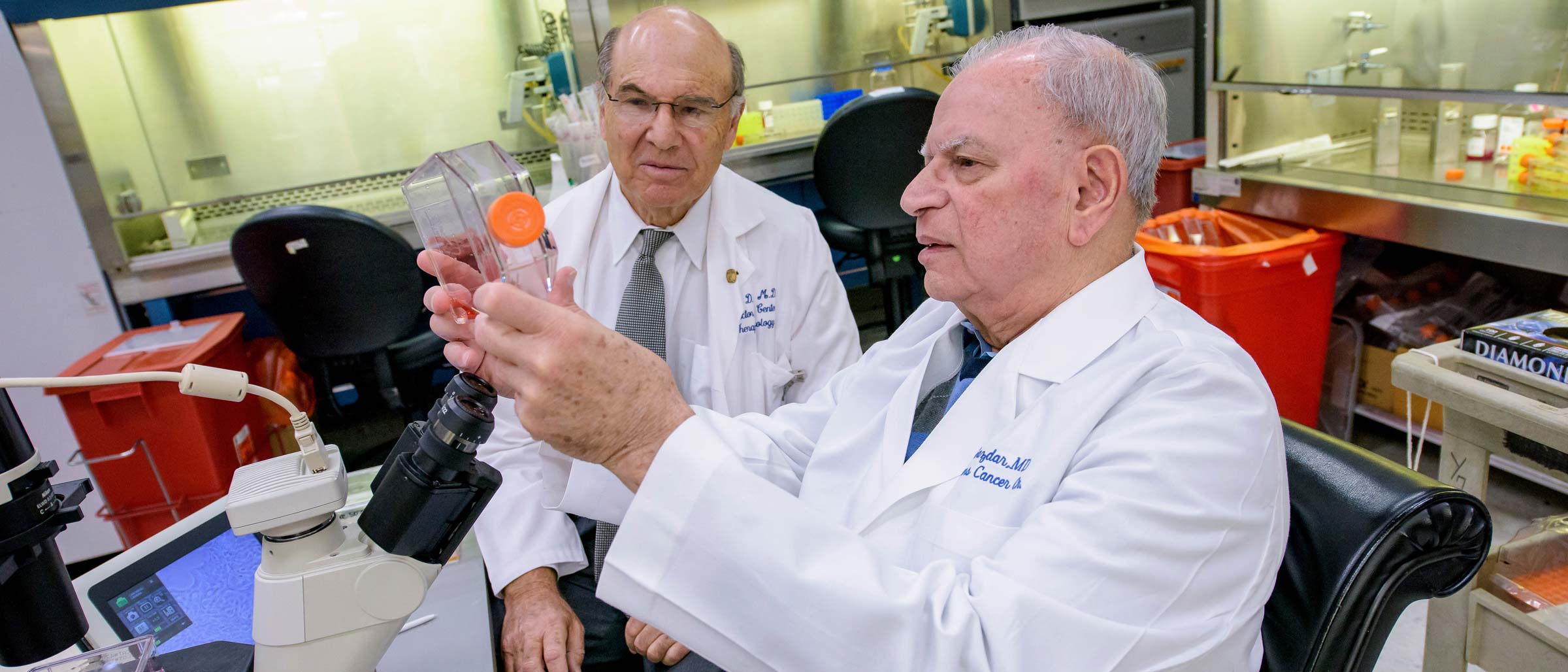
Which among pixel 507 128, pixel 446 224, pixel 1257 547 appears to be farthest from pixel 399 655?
pixel 507 128

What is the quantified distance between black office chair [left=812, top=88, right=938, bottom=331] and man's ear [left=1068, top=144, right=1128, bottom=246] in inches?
70.8

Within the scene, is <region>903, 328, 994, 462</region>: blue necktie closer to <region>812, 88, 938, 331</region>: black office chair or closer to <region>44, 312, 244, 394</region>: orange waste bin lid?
<region>812, 88, 938, 331</region>: black office chair

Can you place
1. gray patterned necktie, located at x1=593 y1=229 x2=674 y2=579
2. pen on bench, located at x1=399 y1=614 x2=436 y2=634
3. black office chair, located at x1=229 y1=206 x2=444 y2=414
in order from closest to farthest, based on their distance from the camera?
1. pen on bench, located at x1=399 y1=614 x2=436 y2=634
2. gray patterned necktie, located at x1=593 y1=229 x2=674 y2=579
3. black office chair, located at x1=229 y1=206 x2=444 y2=414

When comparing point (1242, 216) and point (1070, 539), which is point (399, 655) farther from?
point (1242, 216)

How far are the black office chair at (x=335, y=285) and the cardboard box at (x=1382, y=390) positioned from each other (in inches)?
109

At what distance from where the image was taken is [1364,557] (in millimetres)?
831

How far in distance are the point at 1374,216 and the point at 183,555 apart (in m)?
2.82

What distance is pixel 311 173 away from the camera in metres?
3.70

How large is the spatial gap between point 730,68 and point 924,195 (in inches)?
29.1

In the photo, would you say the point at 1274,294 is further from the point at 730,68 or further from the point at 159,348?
the point at 159,348

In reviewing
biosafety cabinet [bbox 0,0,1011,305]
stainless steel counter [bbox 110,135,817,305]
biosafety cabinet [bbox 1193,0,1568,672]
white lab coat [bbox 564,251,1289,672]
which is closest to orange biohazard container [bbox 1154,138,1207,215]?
biosafety cabinet [bbox 1193,0,1568,672]

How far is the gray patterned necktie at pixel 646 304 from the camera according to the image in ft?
5.46

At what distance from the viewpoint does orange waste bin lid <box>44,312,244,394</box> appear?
241cm

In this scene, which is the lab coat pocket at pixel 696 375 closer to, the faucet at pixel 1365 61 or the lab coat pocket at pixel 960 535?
the lab coat pocket at pixel 960 535
